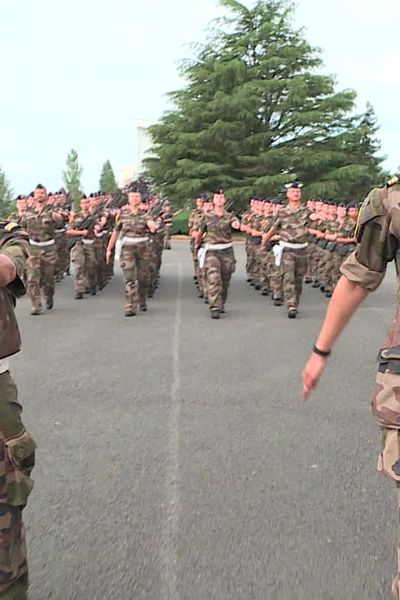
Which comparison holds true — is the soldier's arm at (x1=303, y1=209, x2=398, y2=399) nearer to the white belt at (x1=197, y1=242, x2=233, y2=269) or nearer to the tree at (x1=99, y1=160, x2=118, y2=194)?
the white belt at (x1=197, y1=242, x2=233, y2=269)

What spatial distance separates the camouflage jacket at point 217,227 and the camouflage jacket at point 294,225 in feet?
2.55

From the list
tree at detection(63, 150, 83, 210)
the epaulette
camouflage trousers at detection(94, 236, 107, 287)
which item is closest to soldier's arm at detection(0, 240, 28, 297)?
the epaulette

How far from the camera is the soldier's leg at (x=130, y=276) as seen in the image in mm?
10938

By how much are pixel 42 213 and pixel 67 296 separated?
88.9 inches

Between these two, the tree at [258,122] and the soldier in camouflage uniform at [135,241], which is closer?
the soldier in camouflage uniform at [135,241]

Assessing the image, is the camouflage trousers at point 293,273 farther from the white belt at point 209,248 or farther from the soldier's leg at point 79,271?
the soldier's leg at point 79,271

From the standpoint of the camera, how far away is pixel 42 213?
37.1 feet

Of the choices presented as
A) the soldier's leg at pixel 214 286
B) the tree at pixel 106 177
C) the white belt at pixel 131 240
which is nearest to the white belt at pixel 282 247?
the soldier's leg at pixel 214 286

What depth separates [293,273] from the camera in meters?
11.0

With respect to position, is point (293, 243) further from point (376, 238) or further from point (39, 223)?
point (376, 238)

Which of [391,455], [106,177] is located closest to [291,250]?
[391,455]

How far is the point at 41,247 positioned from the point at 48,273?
43 cm

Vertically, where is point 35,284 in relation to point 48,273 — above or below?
below

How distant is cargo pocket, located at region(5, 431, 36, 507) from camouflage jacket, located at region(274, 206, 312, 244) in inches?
344
